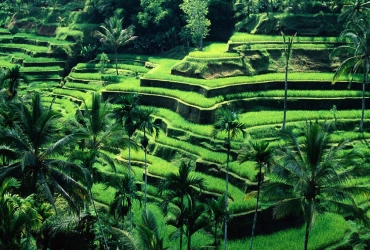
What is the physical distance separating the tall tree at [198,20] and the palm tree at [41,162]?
27273 mm

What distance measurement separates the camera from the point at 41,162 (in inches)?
606

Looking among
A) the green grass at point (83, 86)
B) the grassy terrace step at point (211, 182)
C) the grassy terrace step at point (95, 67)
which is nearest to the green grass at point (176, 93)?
the green grass at point (83, 86)

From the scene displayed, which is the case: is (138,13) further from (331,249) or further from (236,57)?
(331,249)

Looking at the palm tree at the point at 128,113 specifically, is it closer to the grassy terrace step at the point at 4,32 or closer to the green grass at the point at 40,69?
the green grass at the point at 40,69

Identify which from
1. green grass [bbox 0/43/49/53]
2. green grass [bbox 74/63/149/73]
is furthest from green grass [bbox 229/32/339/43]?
green grass [bbox 0/43/49/53]

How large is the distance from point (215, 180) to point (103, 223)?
243 inches

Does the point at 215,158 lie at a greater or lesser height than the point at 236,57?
lesser

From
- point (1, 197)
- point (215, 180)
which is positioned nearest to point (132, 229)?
point (215, 180)

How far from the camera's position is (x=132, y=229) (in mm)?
20547

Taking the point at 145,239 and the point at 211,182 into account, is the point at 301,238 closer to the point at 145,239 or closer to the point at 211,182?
the point at 211,182

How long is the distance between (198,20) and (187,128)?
55.4 ft

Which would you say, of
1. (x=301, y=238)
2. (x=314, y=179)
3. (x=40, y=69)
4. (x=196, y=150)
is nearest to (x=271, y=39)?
(x=196, y=150)

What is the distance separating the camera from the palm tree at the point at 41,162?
49.4 ft

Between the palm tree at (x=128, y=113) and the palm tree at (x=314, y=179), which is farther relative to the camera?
the palm tree at (x=128, y=113)
